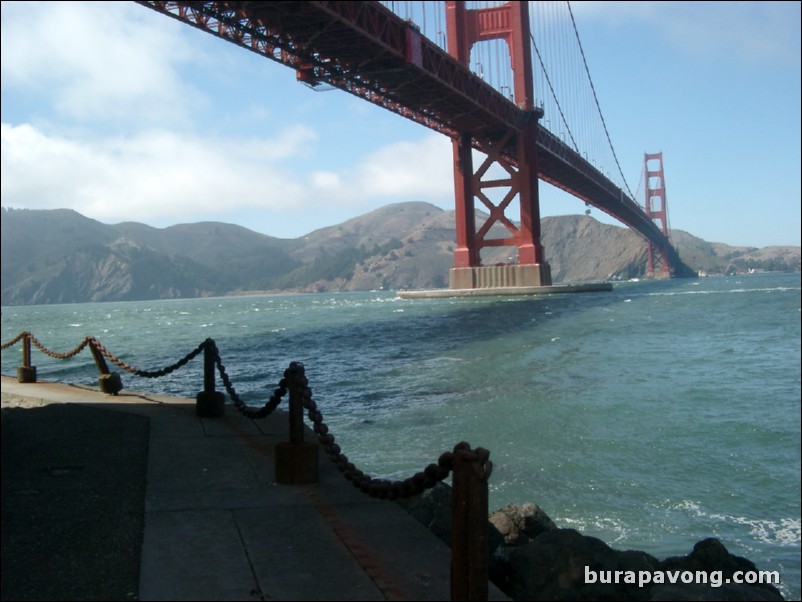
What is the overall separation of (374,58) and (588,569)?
106 ft

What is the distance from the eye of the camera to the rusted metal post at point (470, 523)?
9.07 feet

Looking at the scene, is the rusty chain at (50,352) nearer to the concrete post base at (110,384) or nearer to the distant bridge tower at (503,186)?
the concrete post base at (110,384)

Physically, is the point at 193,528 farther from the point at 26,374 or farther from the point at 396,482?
the point at 26,374

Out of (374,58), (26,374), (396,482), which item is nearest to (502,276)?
(374,58)

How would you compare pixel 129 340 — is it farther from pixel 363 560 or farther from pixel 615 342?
pixel 363 560

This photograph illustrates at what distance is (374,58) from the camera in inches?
1328

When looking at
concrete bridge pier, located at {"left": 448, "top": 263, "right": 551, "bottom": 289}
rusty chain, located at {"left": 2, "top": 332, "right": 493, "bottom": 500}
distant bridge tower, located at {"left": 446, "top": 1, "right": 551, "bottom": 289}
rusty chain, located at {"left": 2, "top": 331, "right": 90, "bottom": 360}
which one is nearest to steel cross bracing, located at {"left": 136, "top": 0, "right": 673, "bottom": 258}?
distant bridge tower, located at {"left": 446, "top": 1, "right": 551, "bottom": 289}

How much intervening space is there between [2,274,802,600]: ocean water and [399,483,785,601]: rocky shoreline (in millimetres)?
1465

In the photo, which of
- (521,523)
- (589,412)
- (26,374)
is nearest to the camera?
(521,523)

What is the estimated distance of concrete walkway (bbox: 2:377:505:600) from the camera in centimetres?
320

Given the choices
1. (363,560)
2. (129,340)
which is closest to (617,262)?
(129,340)

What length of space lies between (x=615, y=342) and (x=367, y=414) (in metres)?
14.1

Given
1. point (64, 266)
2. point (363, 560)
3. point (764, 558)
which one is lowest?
point (764, 558)

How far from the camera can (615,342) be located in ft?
76.7
